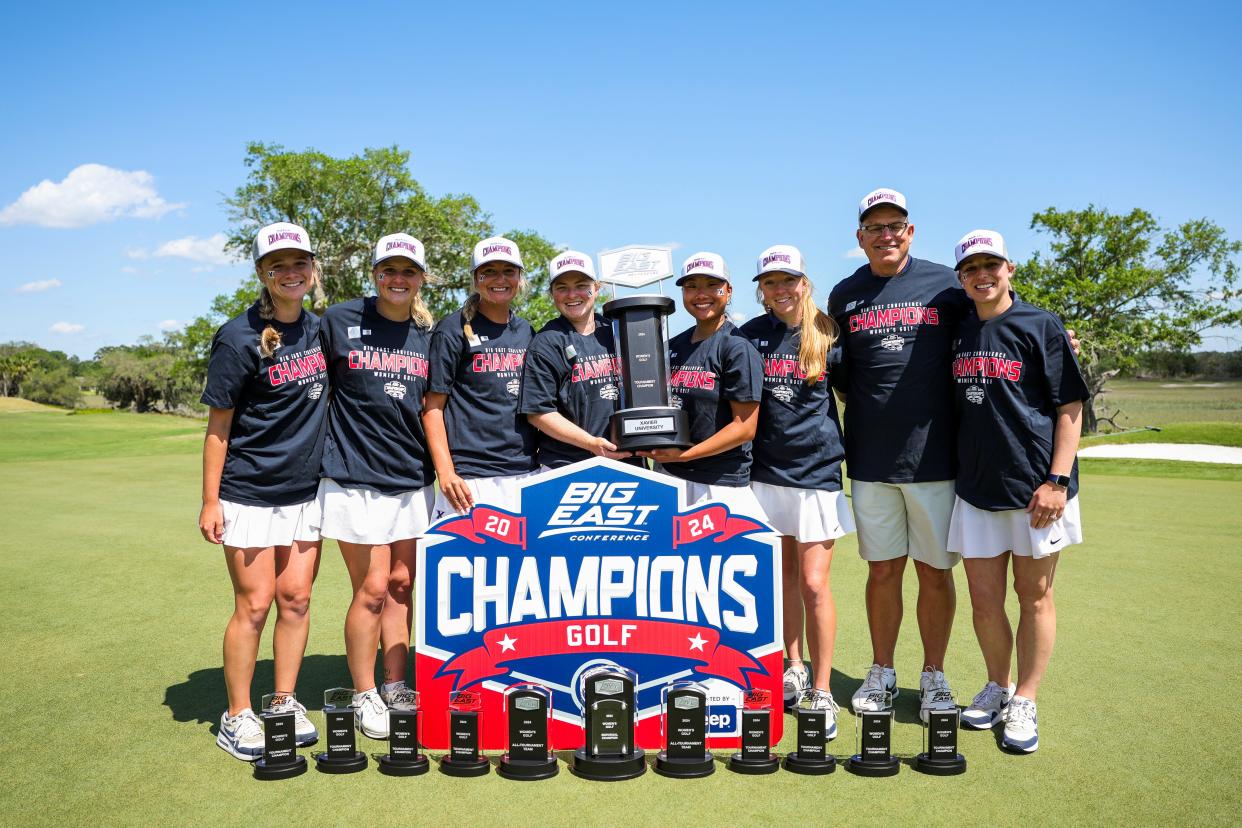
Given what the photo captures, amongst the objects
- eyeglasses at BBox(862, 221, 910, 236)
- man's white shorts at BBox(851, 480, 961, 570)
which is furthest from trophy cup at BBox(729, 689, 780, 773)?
eyeglasses at BBox(862, 221, 910, 236)

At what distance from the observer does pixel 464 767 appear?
3.33m

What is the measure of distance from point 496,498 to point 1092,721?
2787 millimetres

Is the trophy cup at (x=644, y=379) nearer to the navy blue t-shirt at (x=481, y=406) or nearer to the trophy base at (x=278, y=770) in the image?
the navy blue t-shirt at (x=481, y=406)

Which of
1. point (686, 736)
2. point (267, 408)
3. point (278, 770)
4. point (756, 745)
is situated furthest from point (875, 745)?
point (267, 408)

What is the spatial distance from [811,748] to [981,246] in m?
2.24

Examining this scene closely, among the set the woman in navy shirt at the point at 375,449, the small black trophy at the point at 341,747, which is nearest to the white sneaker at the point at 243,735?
the small black trophy at the point at 341,747

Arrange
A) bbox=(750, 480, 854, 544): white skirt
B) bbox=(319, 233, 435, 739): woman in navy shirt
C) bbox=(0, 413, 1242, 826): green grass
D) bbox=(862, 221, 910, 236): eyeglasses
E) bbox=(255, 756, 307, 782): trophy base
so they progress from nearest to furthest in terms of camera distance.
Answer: bbox=(0, 413, 1242, 826): green grass, bbox=(255, 756, 307, 782): trophy base, bbox=(319, 233, 435, 739): woman in navy shirt, bbox=(750, 480, 854, 544): white skirt, bbox=(862, 221, 910, 236): eyeglasses

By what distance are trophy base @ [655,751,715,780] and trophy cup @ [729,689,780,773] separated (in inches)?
4.3

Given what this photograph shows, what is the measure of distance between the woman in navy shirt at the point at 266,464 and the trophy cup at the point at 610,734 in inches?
47.8

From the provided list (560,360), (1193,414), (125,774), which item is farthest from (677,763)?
(1193,414)

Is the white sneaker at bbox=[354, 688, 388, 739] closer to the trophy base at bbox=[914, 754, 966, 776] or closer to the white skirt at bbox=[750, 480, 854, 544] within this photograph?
the white skirt at bbox=[750, 480, 854, 544]

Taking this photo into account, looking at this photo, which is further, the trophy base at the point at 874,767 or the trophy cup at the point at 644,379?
the trophy cup at the point at 644,379

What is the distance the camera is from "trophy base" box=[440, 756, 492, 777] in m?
3.33

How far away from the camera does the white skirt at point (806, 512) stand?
4.06 metres
